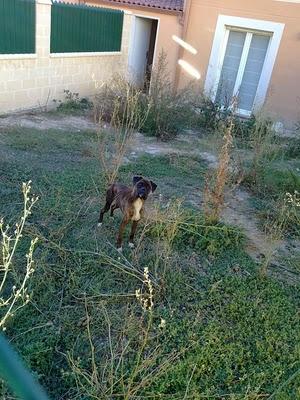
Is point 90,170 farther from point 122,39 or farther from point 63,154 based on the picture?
point 122,39

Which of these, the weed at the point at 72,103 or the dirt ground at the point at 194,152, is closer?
the dirt ground at the point at 194,152

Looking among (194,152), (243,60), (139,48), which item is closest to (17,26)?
(194,152)

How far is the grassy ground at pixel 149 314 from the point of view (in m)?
2.61

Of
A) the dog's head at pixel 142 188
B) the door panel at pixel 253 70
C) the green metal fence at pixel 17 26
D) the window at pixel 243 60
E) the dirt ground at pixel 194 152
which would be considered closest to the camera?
the dog's head at pixel 142 188

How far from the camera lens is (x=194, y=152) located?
25.2 ft

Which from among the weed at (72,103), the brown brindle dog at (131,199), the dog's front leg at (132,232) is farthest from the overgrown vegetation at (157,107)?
the dog's front leg at (132,232)

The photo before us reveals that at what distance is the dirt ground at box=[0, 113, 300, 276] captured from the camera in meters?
4.54

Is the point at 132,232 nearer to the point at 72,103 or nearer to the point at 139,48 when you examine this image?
the point at 72,103

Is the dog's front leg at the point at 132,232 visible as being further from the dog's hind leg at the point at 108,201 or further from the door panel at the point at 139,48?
the door panel at the point at 139,48

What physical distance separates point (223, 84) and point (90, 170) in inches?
252

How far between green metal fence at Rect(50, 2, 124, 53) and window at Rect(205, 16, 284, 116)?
306 centimetres

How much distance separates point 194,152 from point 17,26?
473 cm

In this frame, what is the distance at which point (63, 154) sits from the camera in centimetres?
662

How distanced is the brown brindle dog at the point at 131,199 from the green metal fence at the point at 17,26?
5.71 metres
